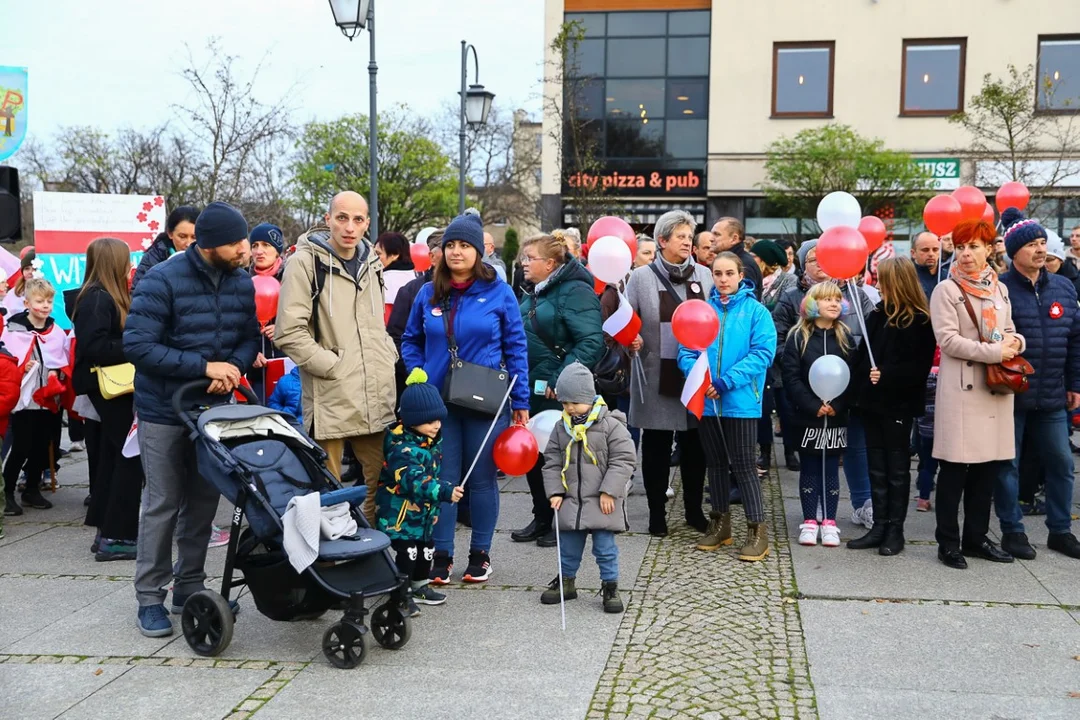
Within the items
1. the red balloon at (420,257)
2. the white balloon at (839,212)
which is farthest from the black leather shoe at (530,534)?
the red balloon at (420,257)

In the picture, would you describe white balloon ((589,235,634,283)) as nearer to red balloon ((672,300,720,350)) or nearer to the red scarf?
red balloon ((672,300,720,350))

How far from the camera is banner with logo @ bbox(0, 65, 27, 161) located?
11.5 m

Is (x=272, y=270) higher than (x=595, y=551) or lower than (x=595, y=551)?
higher

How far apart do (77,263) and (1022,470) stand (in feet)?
34.5

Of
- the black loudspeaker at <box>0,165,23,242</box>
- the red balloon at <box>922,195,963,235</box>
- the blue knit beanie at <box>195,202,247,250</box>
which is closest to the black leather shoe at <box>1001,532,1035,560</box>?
the red balloon at <box>922,195,963,235</box>

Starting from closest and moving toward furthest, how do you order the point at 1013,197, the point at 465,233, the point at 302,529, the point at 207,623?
the point at 302,529, the point at 207,623, the point at 465,233, the point at 1013,197

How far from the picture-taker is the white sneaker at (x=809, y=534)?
706cm

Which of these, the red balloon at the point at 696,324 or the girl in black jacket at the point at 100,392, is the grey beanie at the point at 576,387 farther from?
the girl in black jacket at the point at 100,392

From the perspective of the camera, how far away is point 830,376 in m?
6.93

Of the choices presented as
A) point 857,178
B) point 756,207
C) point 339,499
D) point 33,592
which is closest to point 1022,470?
point 339,499

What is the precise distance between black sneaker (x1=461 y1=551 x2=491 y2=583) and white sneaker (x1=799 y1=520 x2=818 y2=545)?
2293mm

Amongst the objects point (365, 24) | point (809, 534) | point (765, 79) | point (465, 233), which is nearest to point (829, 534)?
point (809, 534)

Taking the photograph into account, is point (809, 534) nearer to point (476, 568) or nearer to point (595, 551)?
point (595, 551)

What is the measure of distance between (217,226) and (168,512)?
1495 mm
